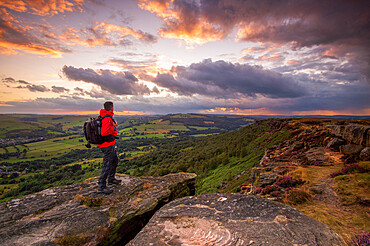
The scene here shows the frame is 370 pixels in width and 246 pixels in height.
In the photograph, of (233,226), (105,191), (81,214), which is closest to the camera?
(233,226)

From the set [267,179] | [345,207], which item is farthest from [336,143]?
[345,207]

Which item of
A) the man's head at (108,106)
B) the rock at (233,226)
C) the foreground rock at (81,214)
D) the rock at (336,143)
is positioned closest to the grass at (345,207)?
the rock at (233,226)

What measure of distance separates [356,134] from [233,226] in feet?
53.8

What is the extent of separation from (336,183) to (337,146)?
7744 mm

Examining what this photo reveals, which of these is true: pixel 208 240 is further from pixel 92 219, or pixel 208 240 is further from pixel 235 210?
pixel 92 219

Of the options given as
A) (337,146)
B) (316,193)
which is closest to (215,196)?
(316,193)

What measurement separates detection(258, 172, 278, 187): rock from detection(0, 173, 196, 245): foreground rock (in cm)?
723

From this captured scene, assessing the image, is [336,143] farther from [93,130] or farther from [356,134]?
[93,130]

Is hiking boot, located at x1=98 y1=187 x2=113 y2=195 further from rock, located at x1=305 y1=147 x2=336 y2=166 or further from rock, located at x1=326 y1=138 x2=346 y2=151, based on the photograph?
rock, located at x1=326 y1=138 x2=346 y2=151

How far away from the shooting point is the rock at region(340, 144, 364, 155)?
1276 cm

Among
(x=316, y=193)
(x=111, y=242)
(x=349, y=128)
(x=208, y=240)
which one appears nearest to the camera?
(x=208, y=240)

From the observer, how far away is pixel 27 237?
5332mm

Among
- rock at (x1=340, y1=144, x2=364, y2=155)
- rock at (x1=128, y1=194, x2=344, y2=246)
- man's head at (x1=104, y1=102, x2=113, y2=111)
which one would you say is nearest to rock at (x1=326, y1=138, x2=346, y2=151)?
rock at (x1=340, y1=144, x2=364, y2=155)

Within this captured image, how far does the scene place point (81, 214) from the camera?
266 inches
